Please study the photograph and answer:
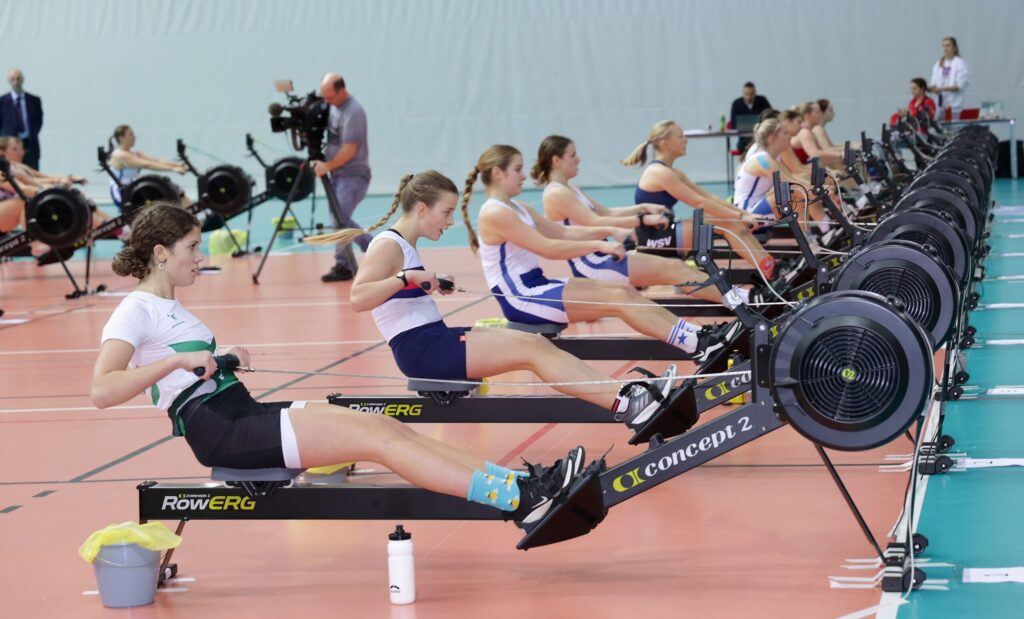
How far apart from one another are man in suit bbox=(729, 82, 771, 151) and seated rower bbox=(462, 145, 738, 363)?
12.4 meters

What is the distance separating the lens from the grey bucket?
12.2ft

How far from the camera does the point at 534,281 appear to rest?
5.81 meters

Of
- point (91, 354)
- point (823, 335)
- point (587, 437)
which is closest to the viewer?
point (823, 335)

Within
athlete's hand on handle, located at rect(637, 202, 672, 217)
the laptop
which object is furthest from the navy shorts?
the laptop

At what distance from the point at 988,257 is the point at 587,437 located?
20.0 feet

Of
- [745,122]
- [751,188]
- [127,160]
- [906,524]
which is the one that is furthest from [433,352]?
[745,122]

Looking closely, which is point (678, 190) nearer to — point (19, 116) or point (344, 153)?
point (344, 153)

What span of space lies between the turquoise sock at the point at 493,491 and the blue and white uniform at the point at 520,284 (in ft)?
7.12

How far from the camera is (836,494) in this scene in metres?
4.50

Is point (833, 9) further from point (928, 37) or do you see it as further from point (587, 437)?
point (587, 437)

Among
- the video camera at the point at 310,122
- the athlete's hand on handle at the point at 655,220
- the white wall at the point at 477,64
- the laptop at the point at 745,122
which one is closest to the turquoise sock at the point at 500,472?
the athlete's hand on handle at the point at 655,220

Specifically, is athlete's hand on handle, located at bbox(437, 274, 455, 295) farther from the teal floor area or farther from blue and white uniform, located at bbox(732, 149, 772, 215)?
blue and white uniform, located at bbox(732, 149, 772, 215)

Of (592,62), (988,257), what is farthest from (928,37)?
(988,257)

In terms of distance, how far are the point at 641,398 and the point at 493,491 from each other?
3.66ft
